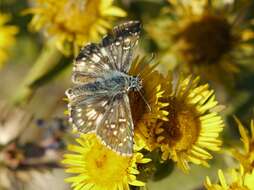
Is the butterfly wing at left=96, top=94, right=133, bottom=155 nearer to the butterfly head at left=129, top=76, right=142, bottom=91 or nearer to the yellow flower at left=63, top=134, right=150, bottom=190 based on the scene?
the butterfly head at left=129, top=76, right=142, bottom=91

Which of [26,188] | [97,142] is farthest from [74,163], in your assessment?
[26,188]

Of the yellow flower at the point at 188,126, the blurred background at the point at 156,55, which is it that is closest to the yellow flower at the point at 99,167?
the yellow flower at the point at 188,126

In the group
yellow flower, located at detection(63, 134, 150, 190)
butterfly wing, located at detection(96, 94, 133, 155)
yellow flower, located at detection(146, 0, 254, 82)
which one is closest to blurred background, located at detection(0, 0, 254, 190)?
yellow flower, located at detection(146, 0, 254, 82)

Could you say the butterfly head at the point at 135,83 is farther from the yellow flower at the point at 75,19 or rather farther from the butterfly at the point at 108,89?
the yellow flower at the point at 75,19

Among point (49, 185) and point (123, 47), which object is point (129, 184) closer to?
point (123, 47)

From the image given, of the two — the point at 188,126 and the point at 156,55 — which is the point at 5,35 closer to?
the point at 156,55

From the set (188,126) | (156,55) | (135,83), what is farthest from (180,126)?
→ (156,55)
